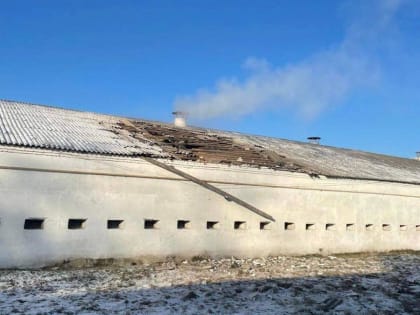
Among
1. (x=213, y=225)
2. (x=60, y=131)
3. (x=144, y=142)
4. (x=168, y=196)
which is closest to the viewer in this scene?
(x=168, y=196)

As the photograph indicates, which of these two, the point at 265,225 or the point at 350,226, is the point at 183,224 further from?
the point at 350,226

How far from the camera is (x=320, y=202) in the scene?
1452cm

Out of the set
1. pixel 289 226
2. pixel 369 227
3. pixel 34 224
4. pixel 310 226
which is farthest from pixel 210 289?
pixel 369 227

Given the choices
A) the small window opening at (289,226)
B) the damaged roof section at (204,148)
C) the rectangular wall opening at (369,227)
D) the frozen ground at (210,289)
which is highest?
the damaged roof section at (204,148)

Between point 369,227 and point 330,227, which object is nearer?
point 330,227

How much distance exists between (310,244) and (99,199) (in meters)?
6.73

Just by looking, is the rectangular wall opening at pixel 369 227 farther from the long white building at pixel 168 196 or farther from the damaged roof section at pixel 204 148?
the damaged roof section at pixel 204 148

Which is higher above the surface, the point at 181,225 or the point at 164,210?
the point at 164,210

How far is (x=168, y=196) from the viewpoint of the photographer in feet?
38.5

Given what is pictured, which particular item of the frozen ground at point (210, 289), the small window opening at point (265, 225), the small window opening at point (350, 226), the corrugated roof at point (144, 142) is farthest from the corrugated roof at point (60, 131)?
the small window opening at point (350, 226)

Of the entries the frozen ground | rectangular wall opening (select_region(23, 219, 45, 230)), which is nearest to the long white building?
rectangular wall opening (select_region(23, 219, 45, 230))

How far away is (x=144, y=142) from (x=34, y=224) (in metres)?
4.19

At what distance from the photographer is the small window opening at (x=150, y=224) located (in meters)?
11.4

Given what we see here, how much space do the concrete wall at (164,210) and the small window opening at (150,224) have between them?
8 cm
